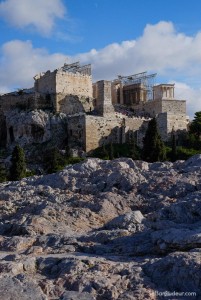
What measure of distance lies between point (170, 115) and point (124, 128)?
521 centimetres

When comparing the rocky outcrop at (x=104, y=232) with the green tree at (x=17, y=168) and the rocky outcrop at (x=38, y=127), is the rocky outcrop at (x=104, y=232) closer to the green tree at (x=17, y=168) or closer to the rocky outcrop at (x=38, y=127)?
the green tree at (x=17, y=168)

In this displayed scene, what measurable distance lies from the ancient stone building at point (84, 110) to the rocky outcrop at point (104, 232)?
97.9 feet

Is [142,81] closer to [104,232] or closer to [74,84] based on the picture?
[74,84]

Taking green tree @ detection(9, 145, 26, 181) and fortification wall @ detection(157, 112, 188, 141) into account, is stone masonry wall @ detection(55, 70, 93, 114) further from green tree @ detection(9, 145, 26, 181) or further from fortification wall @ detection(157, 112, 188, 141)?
green tree @ detection(9, 145, 26, 181)

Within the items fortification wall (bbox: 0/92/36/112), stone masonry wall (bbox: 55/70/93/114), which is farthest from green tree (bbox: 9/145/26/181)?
fortification wall (bbox: 0/92/36/112)

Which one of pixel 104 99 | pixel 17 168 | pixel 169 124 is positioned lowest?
pixel 17 168

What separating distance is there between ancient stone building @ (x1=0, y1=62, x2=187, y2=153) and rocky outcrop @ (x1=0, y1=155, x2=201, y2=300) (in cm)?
2983

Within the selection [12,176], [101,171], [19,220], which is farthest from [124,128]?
[19,220]

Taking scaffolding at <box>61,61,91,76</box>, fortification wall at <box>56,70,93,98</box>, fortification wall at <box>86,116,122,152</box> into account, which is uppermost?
scaffolding at <box>61,61,91,76</box>

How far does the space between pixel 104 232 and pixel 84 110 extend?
41.7 m

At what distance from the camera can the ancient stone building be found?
1991 inches

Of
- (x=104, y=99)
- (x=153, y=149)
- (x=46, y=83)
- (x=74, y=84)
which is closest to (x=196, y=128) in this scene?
(x=104, y=99)

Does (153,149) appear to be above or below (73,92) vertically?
below

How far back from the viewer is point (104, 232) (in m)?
13.7
